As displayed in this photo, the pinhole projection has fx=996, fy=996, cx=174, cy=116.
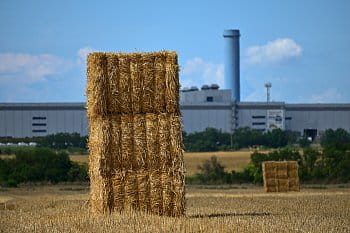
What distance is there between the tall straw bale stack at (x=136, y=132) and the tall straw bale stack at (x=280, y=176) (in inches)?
780

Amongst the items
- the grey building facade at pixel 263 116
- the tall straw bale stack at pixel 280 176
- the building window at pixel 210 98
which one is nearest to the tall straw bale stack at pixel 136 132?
the tall straw bale stack at pixel 280 176

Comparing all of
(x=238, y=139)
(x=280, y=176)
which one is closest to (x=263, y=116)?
(x=238, y=139)

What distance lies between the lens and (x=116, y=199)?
59.6 ft

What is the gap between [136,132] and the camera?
59.3ft

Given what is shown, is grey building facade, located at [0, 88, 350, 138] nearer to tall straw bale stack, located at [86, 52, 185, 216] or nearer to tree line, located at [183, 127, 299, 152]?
tree line, located at [183, 127, 299, 152]

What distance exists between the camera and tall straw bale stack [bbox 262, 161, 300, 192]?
124ft

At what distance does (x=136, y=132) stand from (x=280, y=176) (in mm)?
20478

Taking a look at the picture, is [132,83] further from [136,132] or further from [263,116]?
[263,116]

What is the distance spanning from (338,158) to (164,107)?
42.2 metres

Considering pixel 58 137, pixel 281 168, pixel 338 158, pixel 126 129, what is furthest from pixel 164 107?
pixel 58 137

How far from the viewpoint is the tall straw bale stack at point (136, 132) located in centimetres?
1798

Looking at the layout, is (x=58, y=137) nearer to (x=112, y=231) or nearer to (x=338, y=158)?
(x=338, y=158)

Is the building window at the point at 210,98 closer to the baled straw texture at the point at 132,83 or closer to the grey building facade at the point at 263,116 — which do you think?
the grey building facade at the point at 263,116

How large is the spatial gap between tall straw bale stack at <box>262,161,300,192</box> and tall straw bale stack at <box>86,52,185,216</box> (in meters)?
19.8
